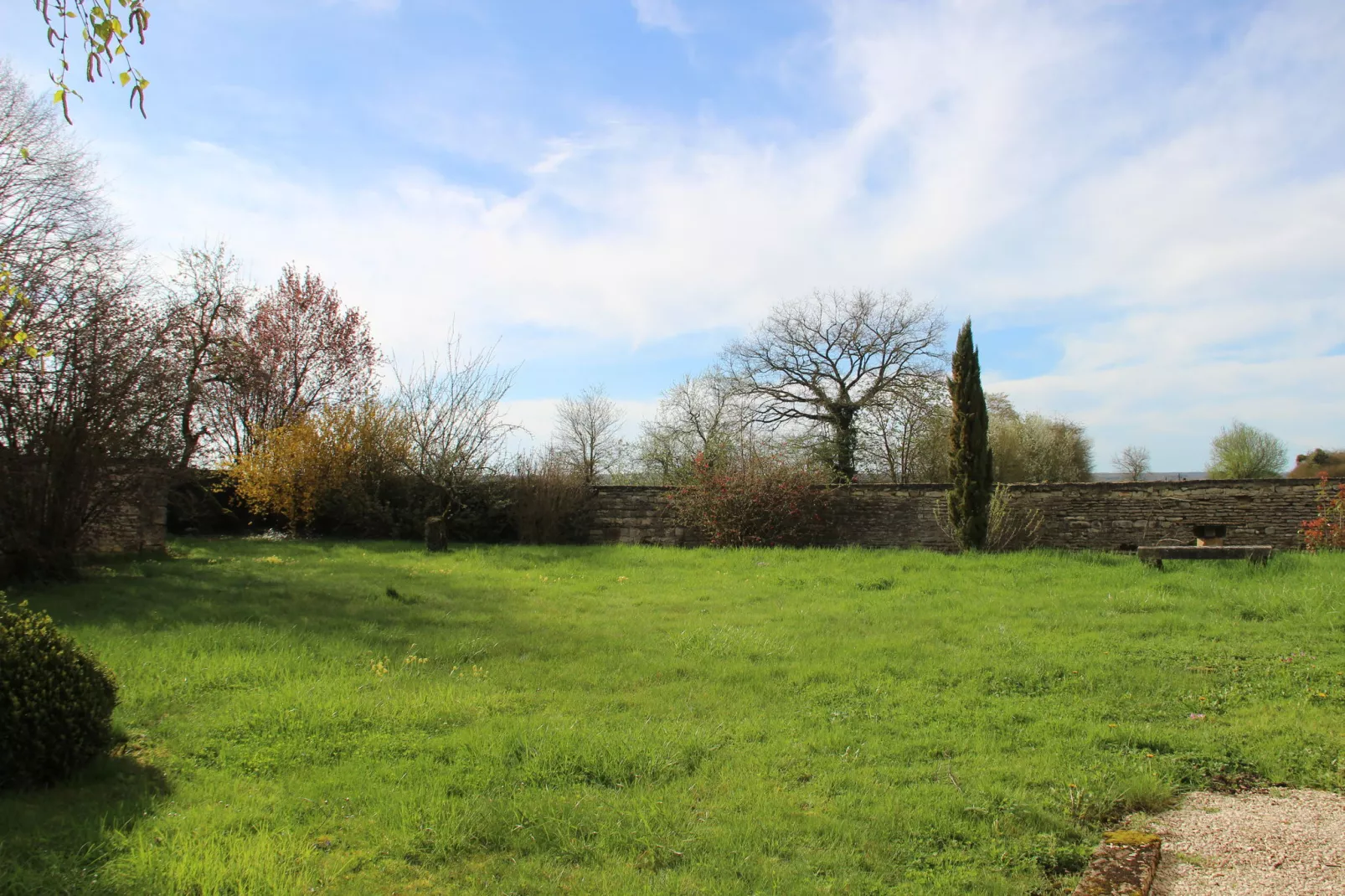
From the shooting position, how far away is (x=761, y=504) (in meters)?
16.5

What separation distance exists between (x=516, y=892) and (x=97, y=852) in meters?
1.83

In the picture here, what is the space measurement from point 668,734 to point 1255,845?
302 centimetres

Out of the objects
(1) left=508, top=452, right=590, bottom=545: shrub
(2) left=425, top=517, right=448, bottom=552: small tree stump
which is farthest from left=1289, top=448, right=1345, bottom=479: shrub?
(2) left=425, top=517, right=448, bottom=552: small tree stump

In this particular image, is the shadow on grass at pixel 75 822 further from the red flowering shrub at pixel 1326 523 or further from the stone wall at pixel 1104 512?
the red flowering shrub at pixel 1326 523

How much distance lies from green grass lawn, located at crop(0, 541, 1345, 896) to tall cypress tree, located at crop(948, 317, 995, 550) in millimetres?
4580

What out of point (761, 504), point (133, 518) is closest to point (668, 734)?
point (133, 518)

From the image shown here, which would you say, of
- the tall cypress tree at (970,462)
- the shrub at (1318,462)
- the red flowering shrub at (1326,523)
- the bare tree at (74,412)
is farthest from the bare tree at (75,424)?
the shrub at (1318,462)

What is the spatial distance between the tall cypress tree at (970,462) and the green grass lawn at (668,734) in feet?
15.0

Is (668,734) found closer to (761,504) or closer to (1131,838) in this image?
(1131,838)

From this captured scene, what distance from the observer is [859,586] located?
1066 centimetres

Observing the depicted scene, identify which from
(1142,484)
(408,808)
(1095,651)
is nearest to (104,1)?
(408,808)

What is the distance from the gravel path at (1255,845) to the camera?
312cm

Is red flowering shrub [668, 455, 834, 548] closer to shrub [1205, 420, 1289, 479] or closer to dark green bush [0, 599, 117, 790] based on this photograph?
dark green bush [0, 599, 117, 790]

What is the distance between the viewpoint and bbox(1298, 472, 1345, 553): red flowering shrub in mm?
12266
